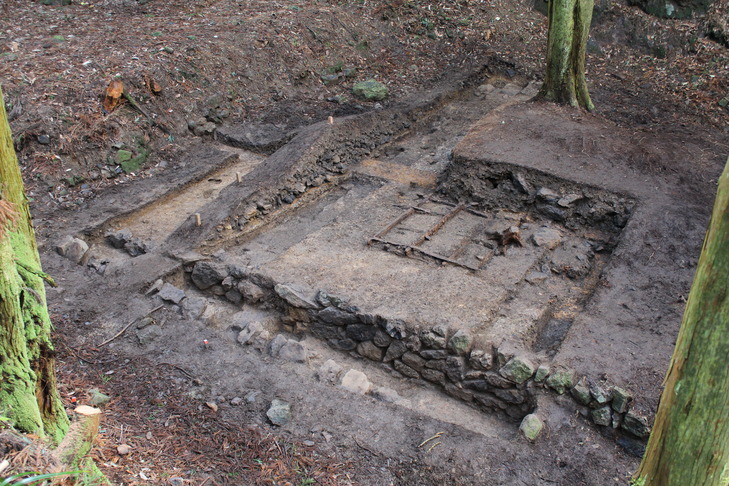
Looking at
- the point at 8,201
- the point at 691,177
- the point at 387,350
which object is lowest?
the point at 387,350

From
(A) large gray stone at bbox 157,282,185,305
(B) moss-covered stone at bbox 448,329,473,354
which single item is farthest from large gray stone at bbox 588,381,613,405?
(A) large gray stone at bbox 157,282,185,305

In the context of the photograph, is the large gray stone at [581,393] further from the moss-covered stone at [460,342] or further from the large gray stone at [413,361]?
the large gray stone at [413,361]

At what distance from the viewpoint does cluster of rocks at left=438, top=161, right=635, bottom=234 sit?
866 cm

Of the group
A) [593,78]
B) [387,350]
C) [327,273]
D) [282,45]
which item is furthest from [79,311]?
[593,78]

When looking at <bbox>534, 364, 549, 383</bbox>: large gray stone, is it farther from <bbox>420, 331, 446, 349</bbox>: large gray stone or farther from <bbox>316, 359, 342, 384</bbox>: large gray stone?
<bbox>316, 359, 342, 384</bbox>: large gray stone

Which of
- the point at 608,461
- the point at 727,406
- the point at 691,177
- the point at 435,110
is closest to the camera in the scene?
the point at 727,406

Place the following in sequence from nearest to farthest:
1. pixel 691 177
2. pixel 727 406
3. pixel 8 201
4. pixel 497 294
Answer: pixel 727 406 < pixel 8 201 < pixel 497 294 < pixel 691 177

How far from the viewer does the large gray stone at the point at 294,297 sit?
7.03m

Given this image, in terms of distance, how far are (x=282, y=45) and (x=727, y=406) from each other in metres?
11.7

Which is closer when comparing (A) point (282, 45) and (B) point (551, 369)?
(B) point (551, 369)

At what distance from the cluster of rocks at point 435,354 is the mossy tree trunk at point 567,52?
22.5 ft

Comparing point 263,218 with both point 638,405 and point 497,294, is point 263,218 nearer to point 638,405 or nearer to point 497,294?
point 497,294

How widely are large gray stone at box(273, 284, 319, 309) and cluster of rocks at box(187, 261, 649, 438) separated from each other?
0.04 ft

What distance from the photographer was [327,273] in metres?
7.60
